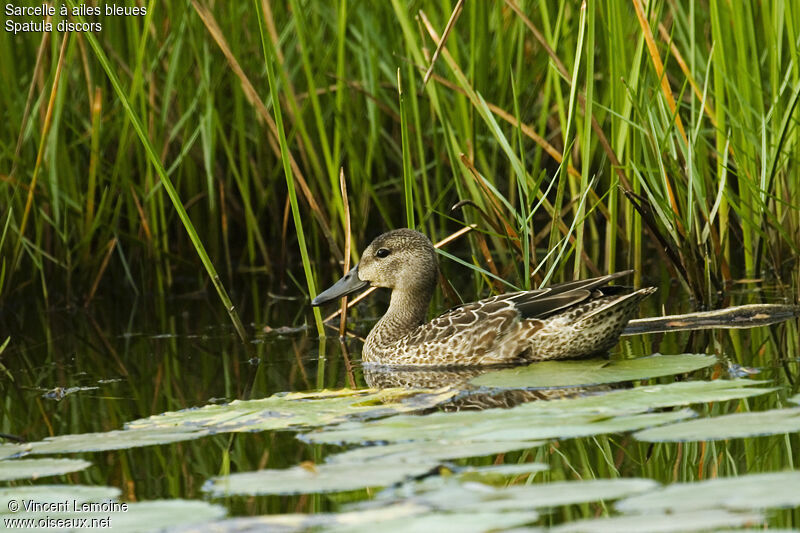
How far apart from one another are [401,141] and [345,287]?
1566mm

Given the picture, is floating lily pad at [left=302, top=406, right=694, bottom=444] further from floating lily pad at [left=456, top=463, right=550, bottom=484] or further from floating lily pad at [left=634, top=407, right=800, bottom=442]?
floating lily pad at [left=456, top=463, right=550, bottom=484]

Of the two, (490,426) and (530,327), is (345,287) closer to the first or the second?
(530,327)

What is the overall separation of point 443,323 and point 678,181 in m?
1.57

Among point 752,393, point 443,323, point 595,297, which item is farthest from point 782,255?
point 752,393

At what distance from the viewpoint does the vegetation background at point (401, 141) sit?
6105 mm

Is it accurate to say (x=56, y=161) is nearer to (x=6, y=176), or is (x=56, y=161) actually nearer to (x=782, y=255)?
(x=6, y=176)

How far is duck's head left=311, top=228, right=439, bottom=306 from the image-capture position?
20.9ft

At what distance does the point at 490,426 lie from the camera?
3822 millimetres

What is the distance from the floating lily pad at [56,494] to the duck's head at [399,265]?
2.87 m

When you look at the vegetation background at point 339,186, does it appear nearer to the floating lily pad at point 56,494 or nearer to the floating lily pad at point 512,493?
the floating lily pad at point 56,494

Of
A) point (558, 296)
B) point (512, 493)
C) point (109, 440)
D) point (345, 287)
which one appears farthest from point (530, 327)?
point (512, 493)

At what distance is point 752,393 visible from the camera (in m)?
4.15

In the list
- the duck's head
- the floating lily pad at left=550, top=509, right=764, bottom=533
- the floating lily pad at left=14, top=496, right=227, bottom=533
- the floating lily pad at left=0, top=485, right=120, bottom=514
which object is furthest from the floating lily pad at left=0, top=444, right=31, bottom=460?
the duck's head

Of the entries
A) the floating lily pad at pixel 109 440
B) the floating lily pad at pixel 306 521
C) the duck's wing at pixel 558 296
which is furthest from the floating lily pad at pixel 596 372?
the floating lily pad at pixel 306 521
